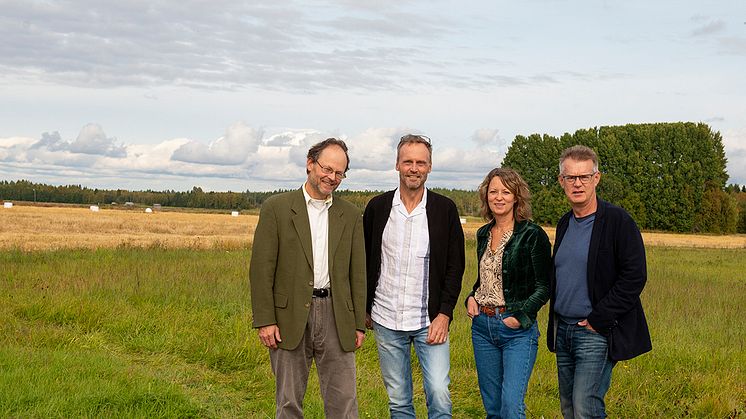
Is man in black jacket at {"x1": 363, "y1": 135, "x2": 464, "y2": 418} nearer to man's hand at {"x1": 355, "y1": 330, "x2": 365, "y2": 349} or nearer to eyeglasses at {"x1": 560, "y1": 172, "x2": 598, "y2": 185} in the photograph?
man's hand at {"x1": 355, "y1": 330, "x2": 365, "y2": 349}

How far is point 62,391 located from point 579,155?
192 inches

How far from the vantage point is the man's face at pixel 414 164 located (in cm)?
439

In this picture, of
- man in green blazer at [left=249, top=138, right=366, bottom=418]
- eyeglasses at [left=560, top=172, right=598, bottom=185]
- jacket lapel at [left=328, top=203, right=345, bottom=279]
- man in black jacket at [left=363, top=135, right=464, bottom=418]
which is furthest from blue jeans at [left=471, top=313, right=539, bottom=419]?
jacket lapel at [left=328, top=203, right=345, bottom=279]

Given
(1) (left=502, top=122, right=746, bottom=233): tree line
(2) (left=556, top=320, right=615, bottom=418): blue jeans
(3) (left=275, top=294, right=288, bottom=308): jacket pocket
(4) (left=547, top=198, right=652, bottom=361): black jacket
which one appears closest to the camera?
(4) (left=547, top=198, right=652, bottom=361): black jacket

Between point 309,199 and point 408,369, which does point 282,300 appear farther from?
point 408,369

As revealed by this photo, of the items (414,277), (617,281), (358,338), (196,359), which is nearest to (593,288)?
(617,281)

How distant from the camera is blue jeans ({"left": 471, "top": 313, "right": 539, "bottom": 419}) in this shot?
4.25 meters

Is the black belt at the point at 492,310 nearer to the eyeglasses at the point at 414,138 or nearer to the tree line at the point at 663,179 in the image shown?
the eyeglasses at the point at 414,138

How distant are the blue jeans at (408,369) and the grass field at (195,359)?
173 centimetres

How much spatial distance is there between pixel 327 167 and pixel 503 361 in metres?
1.67

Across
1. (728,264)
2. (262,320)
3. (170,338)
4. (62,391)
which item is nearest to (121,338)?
(170,338)

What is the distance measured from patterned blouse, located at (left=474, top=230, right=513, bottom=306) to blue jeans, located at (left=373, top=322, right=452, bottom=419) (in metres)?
0.42

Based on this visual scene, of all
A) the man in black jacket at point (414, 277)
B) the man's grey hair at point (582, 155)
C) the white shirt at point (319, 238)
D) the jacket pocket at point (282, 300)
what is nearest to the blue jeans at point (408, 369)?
the man in black jacket at point (414, 277)

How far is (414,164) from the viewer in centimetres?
440
